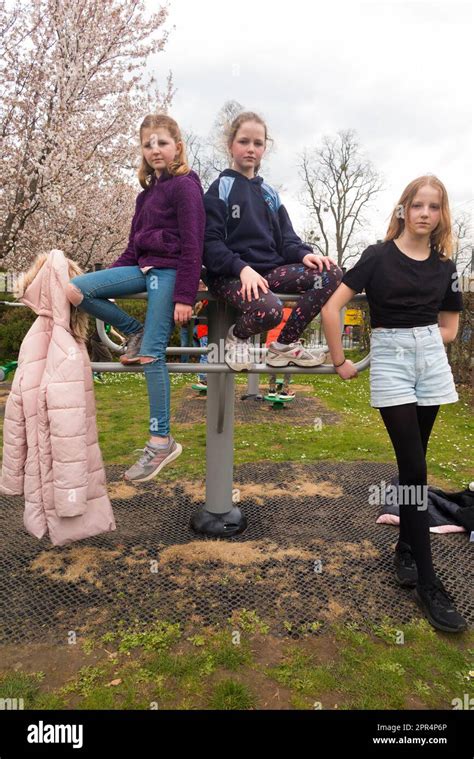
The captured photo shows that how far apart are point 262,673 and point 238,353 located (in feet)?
4.32

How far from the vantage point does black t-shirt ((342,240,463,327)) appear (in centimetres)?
214

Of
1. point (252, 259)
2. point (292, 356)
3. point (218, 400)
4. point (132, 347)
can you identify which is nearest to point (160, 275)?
point (132, 347)

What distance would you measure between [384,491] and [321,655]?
1.82 meters

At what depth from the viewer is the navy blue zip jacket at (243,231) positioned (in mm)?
2236

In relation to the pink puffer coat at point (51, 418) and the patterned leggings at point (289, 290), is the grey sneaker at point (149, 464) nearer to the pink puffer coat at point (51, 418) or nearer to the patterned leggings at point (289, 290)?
the pink puffer coat at point (51, 418)

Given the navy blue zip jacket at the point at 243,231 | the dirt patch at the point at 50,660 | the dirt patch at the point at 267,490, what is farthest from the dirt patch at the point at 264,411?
the dirt patch at the point at 50,660

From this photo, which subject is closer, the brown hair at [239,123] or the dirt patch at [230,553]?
the brown hair at [239,123]

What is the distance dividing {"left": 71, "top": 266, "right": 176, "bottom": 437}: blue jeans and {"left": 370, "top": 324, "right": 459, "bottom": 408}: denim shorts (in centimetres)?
95

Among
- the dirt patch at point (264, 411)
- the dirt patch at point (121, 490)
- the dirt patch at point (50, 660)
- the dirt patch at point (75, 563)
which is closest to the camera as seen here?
the dirt patch at point (50, 660)

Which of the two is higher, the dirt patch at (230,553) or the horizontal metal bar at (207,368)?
the horizontal metal bar at (207,368)

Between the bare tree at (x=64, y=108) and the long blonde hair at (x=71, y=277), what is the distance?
631 cm

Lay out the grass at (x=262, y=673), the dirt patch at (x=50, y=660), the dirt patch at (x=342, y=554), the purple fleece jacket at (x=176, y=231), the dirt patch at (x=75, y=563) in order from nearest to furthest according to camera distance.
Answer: the grass at (x=262, y=673) → the dirt patch at (x=50, y=660) → the purple fleece jacket at (x=176, y=231) → the dirt patch at (x=75, y=563) → the dirt patch at (x=342, y=554)

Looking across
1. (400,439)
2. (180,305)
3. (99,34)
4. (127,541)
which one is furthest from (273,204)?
(99,34)

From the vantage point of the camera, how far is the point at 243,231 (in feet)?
7.72
